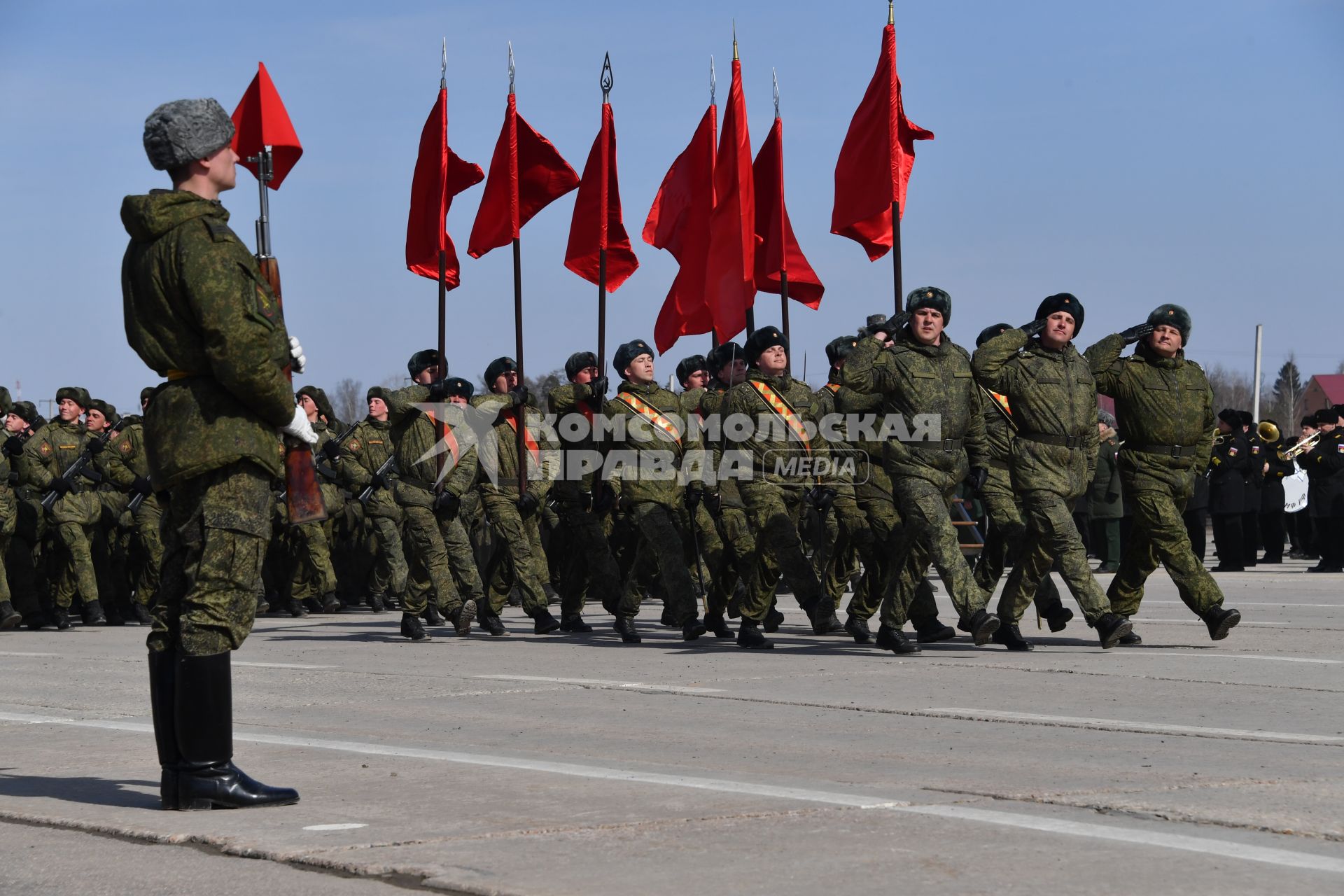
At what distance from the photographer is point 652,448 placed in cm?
1323

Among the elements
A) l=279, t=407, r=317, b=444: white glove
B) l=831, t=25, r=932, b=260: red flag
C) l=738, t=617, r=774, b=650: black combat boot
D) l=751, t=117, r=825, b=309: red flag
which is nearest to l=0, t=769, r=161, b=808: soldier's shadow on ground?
l=279, t=407, r=317, b=444: white glove

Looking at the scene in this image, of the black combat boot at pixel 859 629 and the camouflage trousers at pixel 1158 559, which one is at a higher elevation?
the camouflage trousers at pixel 1158 559

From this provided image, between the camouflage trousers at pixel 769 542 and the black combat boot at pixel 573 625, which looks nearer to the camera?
the camouflage trousers at pixel 769 542

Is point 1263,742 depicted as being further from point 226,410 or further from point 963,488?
point 963,488

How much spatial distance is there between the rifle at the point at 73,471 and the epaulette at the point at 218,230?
11.4 meters

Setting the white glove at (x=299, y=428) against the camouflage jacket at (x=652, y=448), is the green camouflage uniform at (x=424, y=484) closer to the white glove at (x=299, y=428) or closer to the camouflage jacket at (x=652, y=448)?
the camouflage jacket at (x=652, y=448)

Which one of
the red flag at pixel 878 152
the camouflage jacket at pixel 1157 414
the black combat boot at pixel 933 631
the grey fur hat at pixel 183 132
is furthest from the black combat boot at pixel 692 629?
the grey fur hat at pixel 183 132

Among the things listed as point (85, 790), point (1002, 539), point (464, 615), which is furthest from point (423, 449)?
point (85, 790)

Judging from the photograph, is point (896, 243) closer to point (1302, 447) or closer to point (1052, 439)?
point (1052, 439)

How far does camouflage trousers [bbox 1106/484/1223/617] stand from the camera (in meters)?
11.4

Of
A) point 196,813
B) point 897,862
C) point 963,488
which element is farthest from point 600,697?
point 963,488

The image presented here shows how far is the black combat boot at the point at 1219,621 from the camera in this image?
11.3 metres

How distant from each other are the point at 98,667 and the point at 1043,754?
6868 mm

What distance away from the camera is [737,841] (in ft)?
16.7
